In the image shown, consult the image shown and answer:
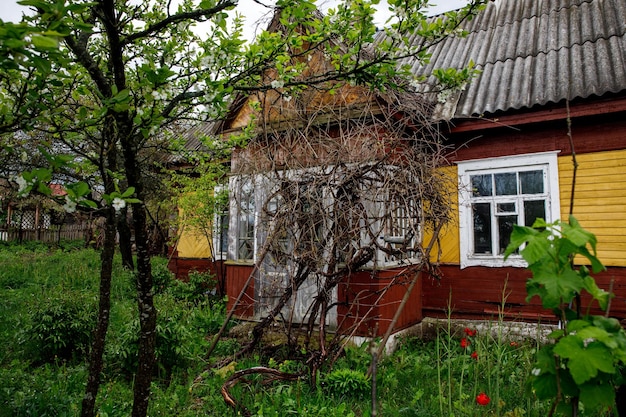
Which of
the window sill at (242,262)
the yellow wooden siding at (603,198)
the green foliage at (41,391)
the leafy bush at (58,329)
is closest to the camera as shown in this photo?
the green foliage at (41,391)

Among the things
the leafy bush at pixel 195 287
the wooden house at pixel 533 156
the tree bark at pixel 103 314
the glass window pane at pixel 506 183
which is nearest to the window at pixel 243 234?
the leafy bush at pixel 195 287

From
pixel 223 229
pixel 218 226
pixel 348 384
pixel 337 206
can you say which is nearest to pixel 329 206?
pixel 337 206

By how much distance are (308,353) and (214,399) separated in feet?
4.14

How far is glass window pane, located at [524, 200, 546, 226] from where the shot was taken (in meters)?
6.62

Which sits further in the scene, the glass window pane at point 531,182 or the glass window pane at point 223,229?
the glass window pane at point 223,229

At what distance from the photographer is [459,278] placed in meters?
7.07

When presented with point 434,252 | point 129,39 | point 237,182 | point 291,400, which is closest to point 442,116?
point 434,252

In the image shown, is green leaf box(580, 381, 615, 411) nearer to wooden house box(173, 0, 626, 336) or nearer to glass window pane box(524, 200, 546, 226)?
wooden house box(173, 0, 626, 336)

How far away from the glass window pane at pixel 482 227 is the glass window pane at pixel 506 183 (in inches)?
12.1

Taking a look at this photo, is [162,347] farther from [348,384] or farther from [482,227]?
[482,227]

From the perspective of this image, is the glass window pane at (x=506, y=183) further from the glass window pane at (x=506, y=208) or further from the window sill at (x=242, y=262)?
the window sill at (x=242, y=262)

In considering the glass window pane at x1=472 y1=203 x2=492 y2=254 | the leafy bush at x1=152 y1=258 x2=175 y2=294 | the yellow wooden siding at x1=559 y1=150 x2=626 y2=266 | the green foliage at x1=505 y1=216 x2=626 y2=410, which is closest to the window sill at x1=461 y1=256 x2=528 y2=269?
the glass window pane at x1=472 y1=203 x2=492 y2=254

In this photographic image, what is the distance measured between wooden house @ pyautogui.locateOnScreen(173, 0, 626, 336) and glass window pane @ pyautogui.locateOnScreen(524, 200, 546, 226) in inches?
0.6

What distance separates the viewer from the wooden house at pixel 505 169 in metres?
6.10
